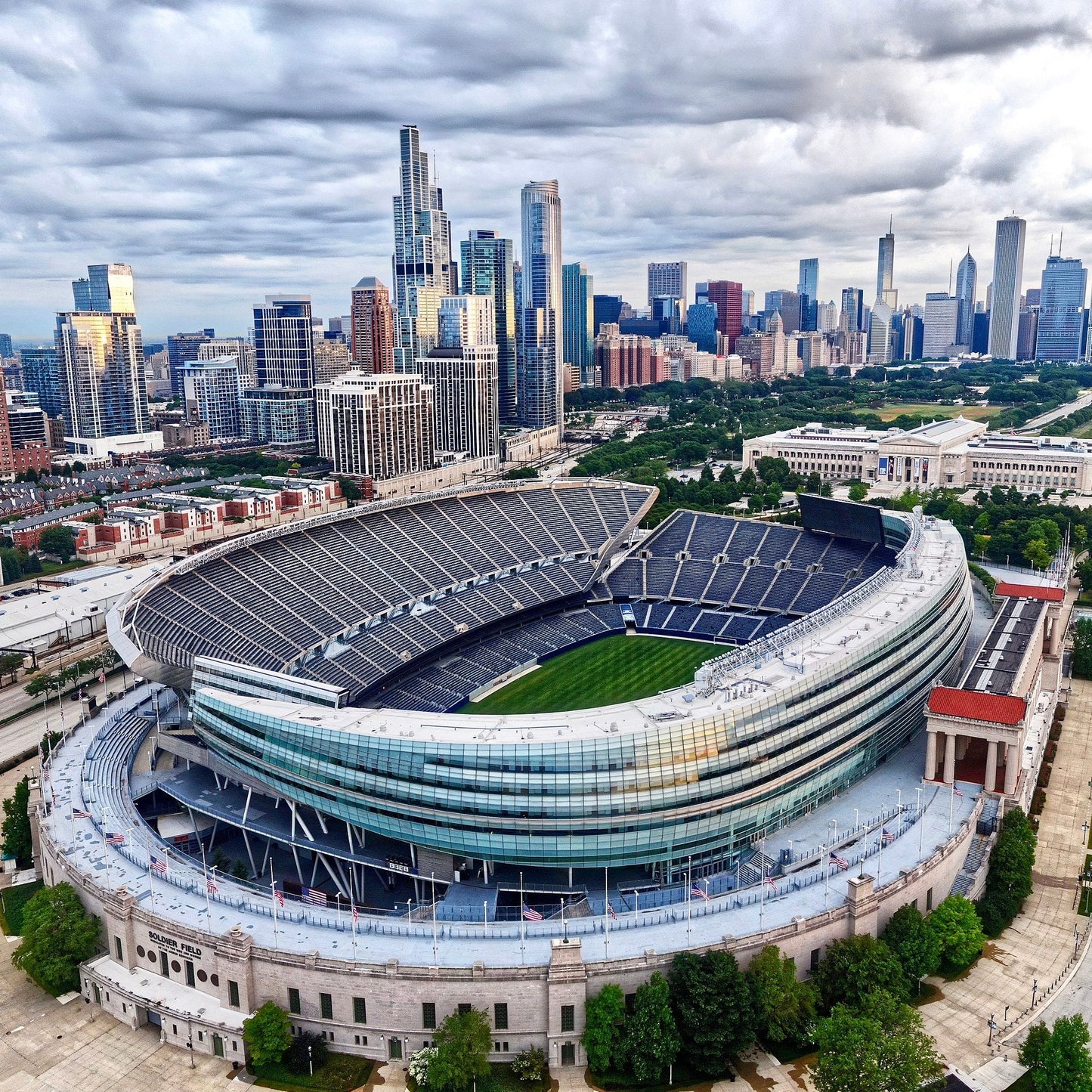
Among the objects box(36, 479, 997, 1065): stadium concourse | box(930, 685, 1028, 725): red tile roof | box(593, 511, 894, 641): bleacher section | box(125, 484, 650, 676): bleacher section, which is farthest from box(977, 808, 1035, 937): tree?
box(125, 484, 650, 676): bleacher section

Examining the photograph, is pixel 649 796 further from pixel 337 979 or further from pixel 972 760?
pixel 972 760

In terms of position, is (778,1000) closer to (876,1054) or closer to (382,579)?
(876,1054)

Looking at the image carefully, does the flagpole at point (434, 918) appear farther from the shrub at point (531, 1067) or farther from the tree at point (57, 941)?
the tree at point (57, 941)

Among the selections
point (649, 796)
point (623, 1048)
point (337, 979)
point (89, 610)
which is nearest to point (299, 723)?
point (337, 979)

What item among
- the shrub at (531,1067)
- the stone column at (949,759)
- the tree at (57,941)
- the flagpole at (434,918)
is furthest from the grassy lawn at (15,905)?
→ the stone column at (949,759)

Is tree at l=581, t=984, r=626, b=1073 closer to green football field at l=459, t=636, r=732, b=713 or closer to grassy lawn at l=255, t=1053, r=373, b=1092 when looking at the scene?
grassy lawn at l=255, t=1053, r=373, b=1092
